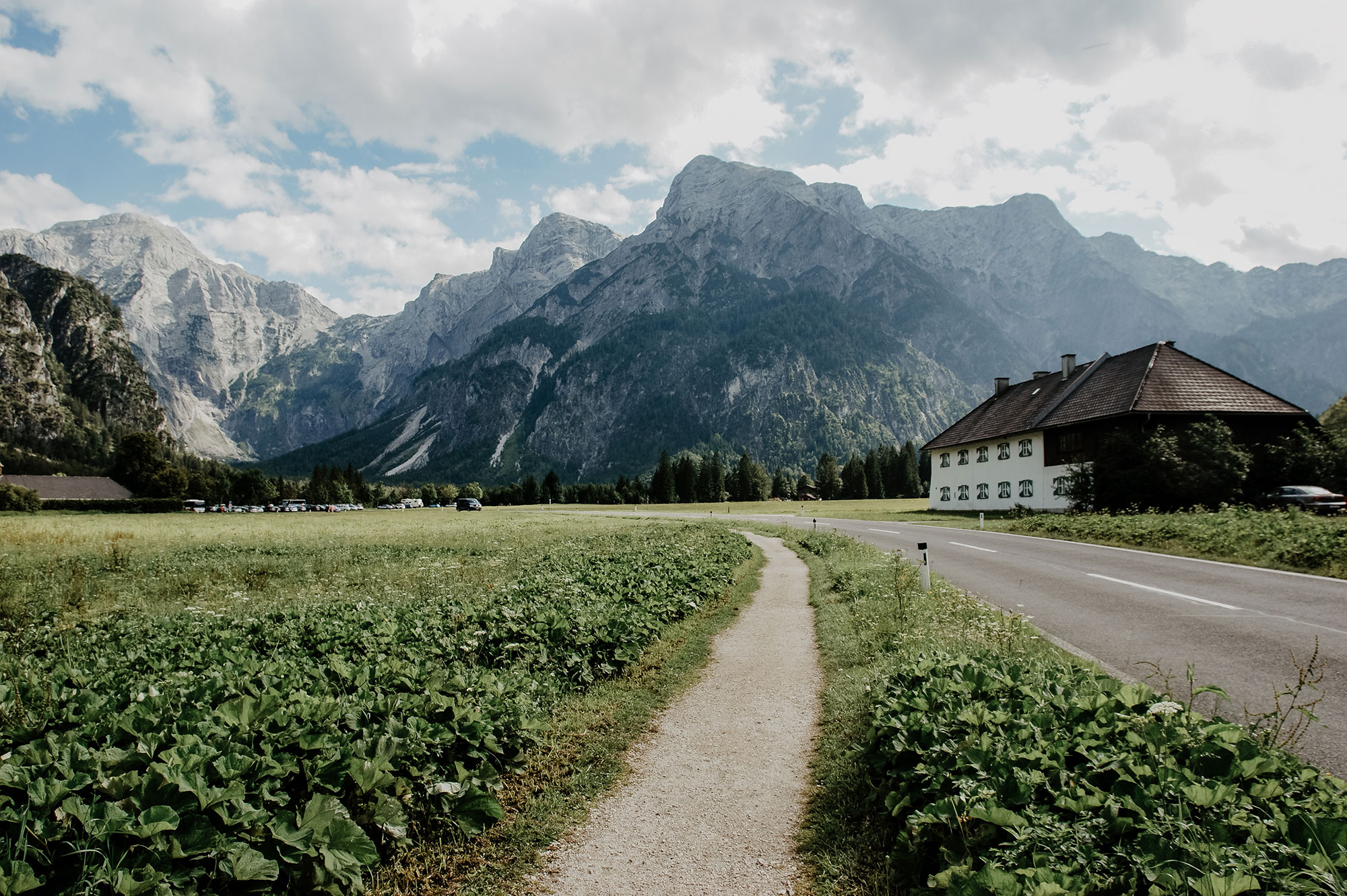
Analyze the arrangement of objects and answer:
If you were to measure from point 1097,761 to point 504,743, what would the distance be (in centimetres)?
489

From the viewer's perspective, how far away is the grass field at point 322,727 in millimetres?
3570

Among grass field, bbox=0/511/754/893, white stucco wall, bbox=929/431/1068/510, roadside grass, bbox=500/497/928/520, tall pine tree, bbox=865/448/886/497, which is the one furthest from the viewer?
tall pine tree, bbox=865/448/886/497

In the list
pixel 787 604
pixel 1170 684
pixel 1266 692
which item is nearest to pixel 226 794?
pixel 1170 684

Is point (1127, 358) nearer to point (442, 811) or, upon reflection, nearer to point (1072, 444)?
point (1072, 444)

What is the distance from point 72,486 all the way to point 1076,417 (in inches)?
6768

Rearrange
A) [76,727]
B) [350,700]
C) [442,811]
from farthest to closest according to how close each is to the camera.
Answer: [350,700] < [442,811] < [76,727]

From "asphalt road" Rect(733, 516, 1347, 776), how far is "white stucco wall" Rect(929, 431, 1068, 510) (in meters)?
29.6

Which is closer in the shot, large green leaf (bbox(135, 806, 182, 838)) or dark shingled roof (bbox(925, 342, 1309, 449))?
large green leaf (bbox(135, 806, 182, 838))

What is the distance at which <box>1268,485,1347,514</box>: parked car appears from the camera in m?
31.4

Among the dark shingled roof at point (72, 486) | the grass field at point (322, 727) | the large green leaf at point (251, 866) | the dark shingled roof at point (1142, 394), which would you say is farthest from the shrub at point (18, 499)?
the dark shingled roof at point (1142, 394)

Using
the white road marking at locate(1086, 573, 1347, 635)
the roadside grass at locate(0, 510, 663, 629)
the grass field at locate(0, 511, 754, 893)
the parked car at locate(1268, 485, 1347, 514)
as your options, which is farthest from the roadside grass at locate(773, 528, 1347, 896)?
the parked car at locate(1268, 485, 1347, 514)

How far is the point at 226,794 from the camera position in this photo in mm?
3742

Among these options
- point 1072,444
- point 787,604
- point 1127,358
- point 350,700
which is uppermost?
point 1127,358

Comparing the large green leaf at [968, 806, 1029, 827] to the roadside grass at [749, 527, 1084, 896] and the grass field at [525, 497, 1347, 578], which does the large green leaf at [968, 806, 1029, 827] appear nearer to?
the roadside grass at [749, 527, 1084, 896]
